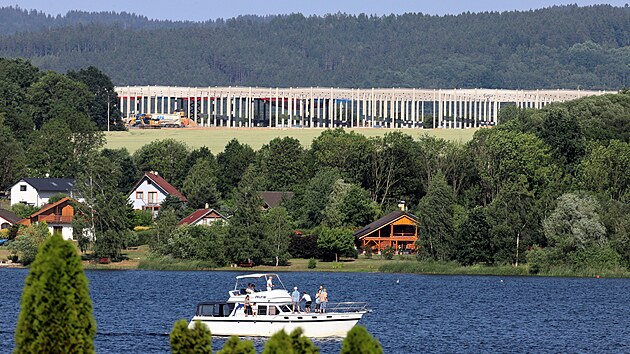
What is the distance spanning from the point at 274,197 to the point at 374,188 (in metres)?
8.04

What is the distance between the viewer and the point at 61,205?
11750 centimetres

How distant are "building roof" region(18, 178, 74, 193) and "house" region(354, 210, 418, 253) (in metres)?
29.1

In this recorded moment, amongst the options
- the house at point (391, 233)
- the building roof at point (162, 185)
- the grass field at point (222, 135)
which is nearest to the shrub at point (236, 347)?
the house at point (391, 233)

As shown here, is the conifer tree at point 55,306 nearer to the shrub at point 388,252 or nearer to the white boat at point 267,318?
the white boat at point 267,318

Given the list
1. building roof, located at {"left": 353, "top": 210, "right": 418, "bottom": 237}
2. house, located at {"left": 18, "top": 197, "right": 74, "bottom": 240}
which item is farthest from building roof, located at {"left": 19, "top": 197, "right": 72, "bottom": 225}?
building roof, located at {"left": 353, "top": 210, "right": 418, "bottom": 237}

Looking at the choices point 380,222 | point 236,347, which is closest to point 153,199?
point 380,222

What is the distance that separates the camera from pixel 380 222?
111m

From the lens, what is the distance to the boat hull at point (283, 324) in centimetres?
6169

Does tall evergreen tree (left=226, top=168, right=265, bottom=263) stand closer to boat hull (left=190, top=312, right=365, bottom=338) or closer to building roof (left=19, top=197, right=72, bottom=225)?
building roof (left=19, top=197, right=72, bottom=225)

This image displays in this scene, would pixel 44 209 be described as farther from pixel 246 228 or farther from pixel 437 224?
pixel 437 224

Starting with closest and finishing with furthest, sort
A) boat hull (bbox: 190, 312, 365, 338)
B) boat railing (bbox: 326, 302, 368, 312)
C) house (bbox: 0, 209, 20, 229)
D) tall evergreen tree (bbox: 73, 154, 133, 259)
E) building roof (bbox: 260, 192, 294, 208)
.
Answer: boat hull (bbox: 190, 312, 365, 338), boat railing (bbox: 326, 302, 368, 312), tall evergreen tree (bbox: 73, 154, 133, 259), house (bbox: 0, 209, 20, 229), building roof (bbox: 260, 192, 294, 208)

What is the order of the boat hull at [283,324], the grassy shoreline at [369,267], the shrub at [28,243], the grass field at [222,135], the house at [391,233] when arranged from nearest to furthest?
the boat hull at [283,324]
the grassy shoreline at [369,267]
the shrub at [28,243]
the house at [391,233]
the grass field at [222,135]

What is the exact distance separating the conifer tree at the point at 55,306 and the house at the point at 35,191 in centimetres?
9721

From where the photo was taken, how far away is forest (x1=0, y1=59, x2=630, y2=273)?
97.8 meters
